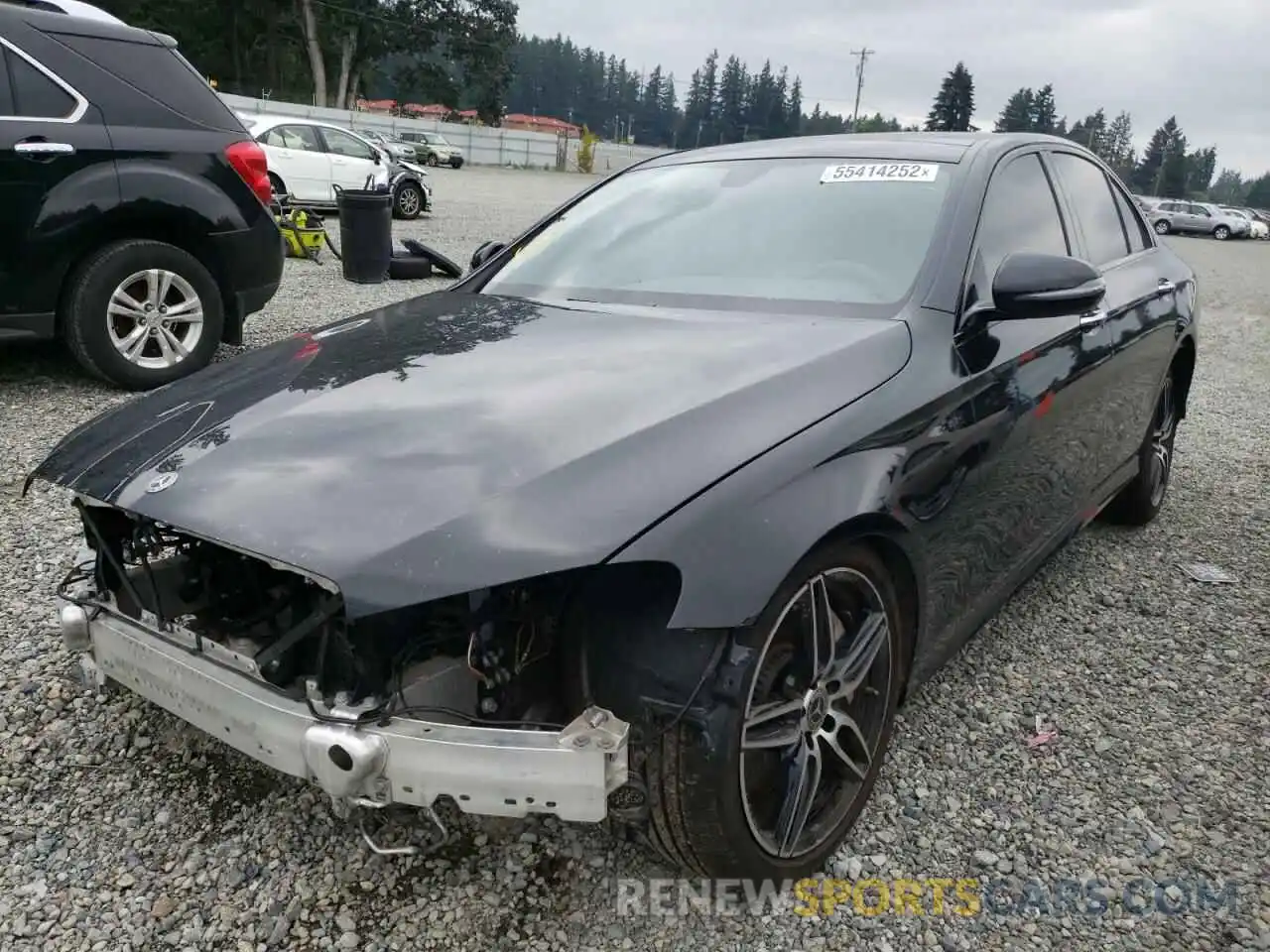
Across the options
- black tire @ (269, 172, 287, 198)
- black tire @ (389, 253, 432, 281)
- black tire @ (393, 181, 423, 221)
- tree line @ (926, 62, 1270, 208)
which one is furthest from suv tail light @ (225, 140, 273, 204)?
tree line @ (926, 62, 1270, 208)

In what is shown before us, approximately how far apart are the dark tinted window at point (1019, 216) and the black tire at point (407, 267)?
8.01 metres

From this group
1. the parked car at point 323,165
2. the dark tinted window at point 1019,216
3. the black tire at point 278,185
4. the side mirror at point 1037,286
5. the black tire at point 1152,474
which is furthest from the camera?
the parked car at point 323,165

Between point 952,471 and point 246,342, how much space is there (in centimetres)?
572

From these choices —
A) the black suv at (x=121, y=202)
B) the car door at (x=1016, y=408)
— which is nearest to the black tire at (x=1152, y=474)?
the car door at (x=1016, y=408)

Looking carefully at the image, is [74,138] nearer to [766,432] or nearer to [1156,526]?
[766,432]

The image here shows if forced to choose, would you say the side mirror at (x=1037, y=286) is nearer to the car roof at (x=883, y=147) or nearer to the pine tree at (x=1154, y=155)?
the car roof at (x=883, y=147)

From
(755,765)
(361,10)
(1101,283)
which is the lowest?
(755,765)

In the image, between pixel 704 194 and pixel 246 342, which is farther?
pixel 246 342

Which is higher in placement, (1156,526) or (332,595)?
(332,595)

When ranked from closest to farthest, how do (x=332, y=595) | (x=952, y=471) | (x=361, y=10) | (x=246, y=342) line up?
(x=332, y=595) < (x=952, y=471) < (x=246, y=342) < (x=361, y=10)

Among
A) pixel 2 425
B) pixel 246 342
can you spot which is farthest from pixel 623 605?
pixel 246 342

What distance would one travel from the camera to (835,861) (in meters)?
2.26

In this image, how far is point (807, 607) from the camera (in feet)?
6.57

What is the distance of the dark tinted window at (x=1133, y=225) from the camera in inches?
161
